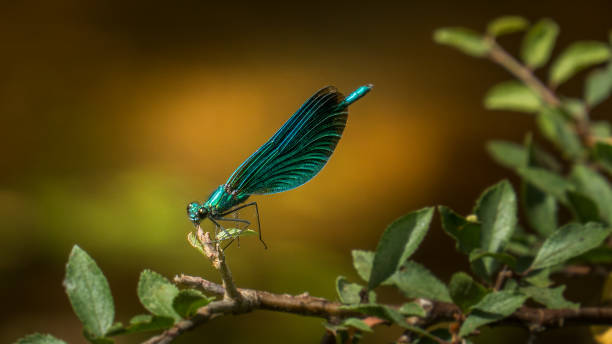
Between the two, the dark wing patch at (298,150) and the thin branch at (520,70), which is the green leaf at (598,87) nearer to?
the thin branch at (520,70)

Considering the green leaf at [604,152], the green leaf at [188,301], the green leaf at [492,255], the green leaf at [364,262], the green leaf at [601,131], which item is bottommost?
the green leaf at [492,255]

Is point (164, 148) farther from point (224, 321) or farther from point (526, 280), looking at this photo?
point (526, 280)

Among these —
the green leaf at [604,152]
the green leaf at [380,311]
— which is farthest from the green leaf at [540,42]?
the green leaf at [380,311]

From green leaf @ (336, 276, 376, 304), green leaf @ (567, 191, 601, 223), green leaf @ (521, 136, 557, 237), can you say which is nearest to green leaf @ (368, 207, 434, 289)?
green leaf @ (336, 276, 376, 304)

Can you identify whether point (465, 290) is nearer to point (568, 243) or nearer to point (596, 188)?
point (568, 243)

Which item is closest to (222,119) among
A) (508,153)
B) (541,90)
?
(541,90)

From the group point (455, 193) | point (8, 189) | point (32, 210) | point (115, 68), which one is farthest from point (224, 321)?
point (115, 68)
